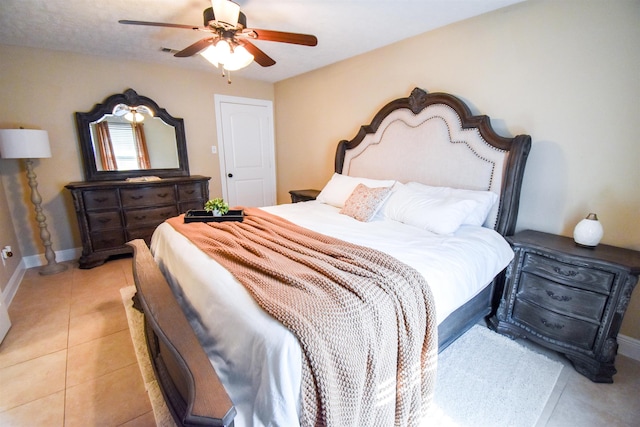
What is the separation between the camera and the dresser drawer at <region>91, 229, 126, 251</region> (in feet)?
10.4

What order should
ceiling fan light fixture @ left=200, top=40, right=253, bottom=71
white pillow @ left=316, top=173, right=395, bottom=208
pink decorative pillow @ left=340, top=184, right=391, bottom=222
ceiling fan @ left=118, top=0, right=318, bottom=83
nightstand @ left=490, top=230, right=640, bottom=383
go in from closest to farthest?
nightstand @ left=490, top=230, right=640, bottom=383
ceiling fan @ left=118, top=0, right=318, bottom=83
ceiling fan light fixture @ left=200, top=40, right=253, bottom=71
pink decorative pillow @ left=340, top=184, right=391, bottom=222
white pillow @ left=316, top=173, right=395, bottom=208

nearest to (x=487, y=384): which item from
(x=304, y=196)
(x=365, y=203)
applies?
(x=365, y=203)

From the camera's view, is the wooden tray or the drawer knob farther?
the wooden tray

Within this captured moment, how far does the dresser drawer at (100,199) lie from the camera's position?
10.1 feet

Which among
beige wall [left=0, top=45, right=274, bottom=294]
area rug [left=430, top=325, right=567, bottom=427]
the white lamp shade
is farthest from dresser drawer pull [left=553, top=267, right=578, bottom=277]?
the white lamp shade

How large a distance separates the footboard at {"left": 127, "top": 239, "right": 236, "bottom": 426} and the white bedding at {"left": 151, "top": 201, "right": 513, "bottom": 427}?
0.09 metres

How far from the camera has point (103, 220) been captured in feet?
10.5

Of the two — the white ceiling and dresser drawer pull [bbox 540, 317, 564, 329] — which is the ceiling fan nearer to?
the white ceiling

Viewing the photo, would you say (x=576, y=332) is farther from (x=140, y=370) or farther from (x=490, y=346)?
(x=140, y=370)

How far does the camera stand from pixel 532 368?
1.75 meters

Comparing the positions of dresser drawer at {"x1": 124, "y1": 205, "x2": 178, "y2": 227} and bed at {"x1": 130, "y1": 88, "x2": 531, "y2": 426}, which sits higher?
bed at {"x1": 130, "y1": 88, "x2": 531, "y2": 426}

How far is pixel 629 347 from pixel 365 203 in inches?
80.2

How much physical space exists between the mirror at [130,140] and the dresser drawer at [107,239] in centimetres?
71

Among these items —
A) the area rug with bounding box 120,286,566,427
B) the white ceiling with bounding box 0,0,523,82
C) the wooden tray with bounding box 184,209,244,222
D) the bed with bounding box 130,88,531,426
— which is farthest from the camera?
the wooden tray with bounding box 184,209,244,222
